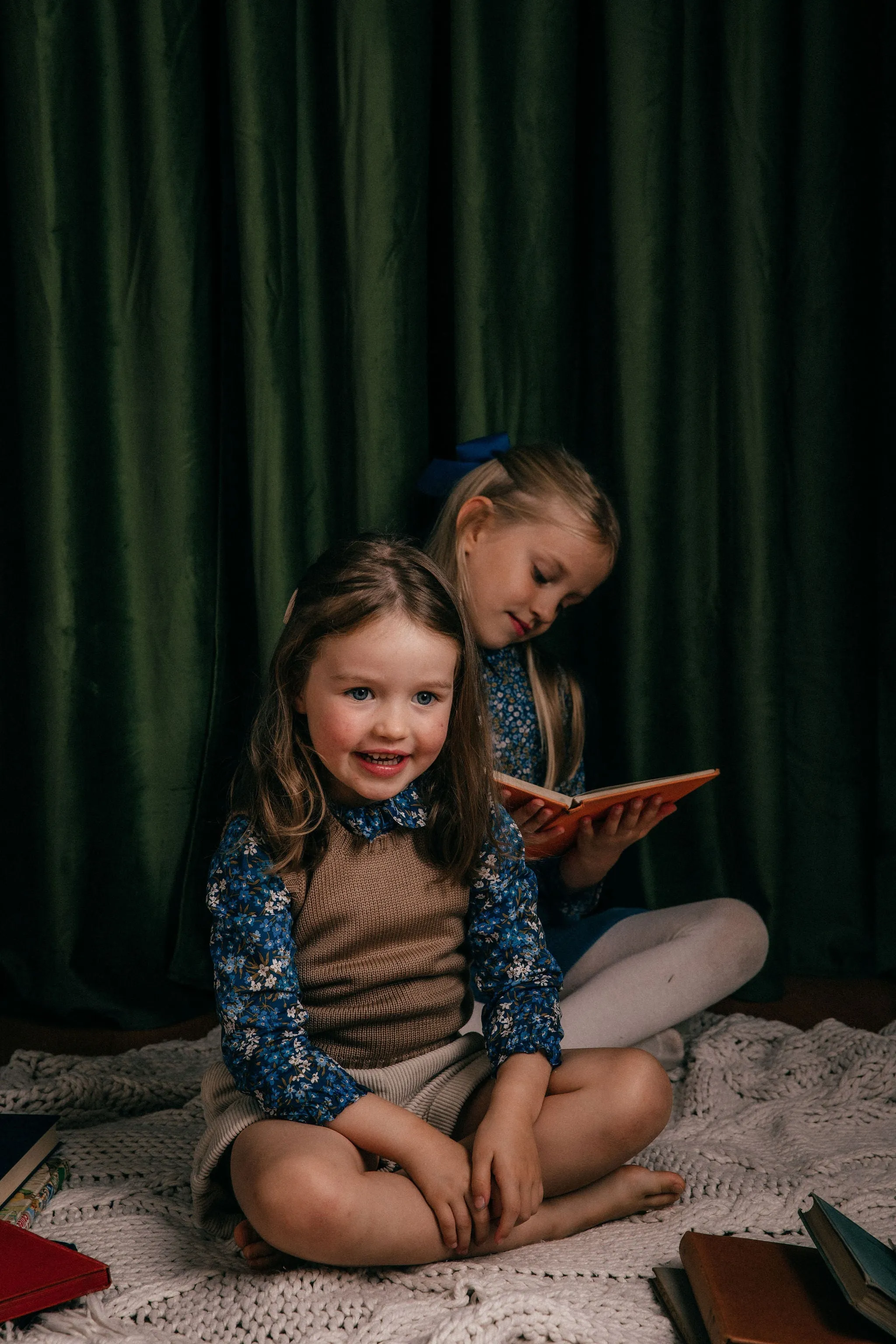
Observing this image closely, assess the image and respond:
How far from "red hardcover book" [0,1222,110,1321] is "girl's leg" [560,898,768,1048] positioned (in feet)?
2.00

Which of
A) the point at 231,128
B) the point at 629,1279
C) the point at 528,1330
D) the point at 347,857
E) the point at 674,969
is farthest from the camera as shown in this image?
the point at 231,128

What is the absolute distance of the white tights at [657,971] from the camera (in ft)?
4.56

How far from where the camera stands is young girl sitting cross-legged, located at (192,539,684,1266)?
0.97m

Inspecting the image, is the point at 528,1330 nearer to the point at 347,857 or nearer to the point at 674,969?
the point at 347,857

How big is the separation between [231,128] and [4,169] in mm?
347

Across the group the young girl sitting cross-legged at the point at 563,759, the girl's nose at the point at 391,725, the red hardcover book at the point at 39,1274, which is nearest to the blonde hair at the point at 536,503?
the young girl sitting cross-legged at the point at 563,759

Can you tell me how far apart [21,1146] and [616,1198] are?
0.56 meters

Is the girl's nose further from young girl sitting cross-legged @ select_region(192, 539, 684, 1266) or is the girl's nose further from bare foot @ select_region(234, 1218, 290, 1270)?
bare foot @ select_region(234, 1218, 290, 1270)

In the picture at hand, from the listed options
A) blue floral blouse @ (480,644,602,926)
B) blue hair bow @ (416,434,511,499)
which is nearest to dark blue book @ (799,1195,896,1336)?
blue floral blouse @ (480,644,602,926)

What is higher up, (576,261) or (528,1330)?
(576,261)

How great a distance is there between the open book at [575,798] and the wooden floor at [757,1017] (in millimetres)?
506

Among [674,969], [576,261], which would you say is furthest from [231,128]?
[674,969]

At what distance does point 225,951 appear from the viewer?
1033 mm

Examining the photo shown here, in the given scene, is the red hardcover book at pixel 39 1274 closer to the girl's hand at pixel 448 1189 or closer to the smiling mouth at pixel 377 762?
the girl's hand at pixel 448 1189
